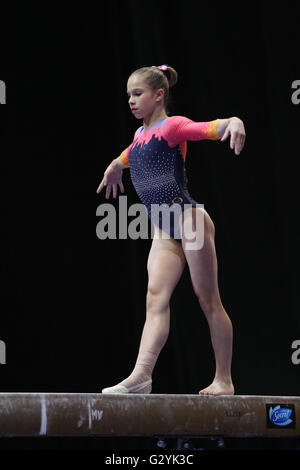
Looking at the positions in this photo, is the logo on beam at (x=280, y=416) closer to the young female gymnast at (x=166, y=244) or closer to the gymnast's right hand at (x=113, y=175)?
the young female gymnast at (x=166, y=244)

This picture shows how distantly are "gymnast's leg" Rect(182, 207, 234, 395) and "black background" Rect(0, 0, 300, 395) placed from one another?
4.08 ft

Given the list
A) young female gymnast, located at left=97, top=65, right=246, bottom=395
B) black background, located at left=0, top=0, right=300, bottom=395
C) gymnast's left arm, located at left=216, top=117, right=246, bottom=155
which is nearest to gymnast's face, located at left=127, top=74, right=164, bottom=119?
young female gymnast, located at left=97, top=65, right=246, bottom=395

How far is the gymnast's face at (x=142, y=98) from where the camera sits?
273 centimetres

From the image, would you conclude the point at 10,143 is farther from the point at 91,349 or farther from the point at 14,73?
the point at 91,349

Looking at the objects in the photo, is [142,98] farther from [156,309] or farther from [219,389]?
[219,389]

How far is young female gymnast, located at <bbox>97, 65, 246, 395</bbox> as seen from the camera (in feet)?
8.49

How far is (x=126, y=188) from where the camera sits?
4070mm

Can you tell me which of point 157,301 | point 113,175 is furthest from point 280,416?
point 113,175

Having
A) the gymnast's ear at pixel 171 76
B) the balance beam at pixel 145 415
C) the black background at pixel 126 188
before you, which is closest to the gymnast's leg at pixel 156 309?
the balance beam at pixel 145 415

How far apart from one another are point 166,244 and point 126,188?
1392 millimetres

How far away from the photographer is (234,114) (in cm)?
412
